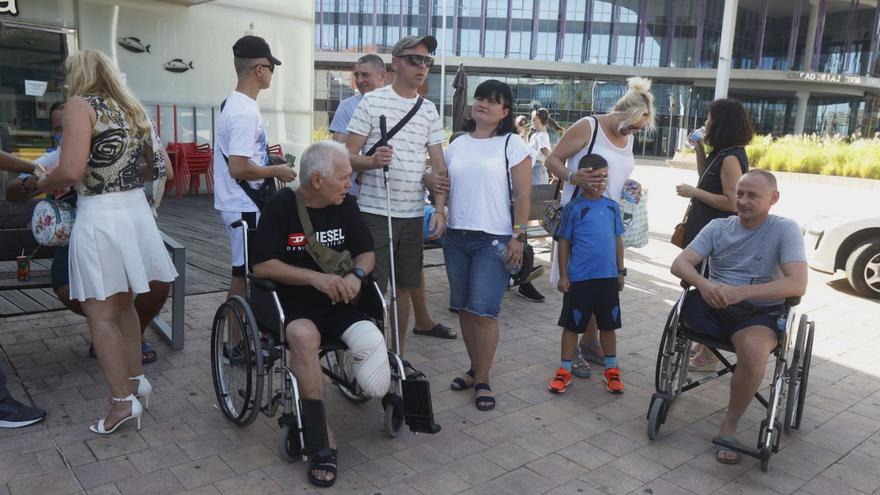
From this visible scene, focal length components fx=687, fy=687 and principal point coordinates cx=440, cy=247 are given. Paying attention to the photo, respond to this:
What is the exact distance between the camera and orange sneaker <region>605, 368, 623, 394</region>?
4371 millimetres

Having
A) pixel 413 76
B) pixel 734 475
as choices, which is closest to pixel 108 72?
pixel 413 76

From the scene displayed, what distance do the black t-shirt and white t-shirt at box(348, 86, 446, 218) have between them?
59 cm

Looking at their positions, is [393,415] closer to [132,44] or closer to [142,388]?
[142,388]

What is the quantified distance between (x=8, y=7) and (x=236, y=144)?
841 cm

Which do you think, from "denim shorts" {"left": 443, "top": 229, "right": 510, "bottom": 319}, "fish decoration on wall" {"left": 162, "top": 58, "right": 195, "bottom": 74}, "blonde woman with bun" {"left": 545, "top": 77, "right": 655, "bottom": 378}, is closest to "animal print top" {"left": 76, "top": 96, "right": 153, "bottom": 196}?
"denim shorts" {"left": 443, "top": 229, "right": 510, "bottom": 319}

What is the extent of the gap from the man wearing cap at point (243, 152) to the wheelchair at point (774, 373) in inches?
93.6

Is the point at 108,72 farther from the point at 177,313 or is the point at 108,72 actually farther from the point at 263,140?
the point at 177,313

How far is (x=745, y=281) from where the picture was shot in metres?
3.76

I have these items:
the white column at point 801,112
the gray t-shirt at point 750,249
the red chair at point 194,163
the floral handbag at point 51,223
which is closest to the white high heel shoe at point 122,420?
the floral handbag at point 51,223

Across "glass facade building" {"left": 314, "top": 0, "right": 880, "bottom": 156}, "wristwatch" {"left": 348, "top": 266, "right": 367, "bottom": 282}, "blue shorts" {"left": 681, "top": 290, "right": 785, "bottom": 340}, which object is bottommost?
"blue shorts" {"left": 681, "top": 290, "right": 785, "bottom": 340}

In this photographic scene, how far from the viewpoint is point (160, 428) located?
11.7 feet

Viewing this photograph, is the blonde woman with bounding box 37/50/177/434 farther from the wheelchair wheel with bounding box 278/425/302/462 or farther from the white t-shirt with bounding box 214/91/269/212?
the wheelchair wheel with bounding box 278/425/302/462

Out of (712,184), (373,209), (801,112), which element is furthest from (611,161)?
(801,112)

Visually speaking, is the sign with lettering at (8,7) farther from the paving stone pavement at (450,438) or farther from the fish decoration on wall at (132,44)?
the paving stone pavement at (450,438)
